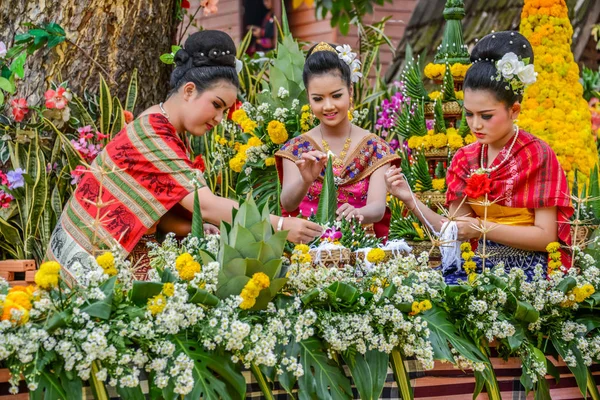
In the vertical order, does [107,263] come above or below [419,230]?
above

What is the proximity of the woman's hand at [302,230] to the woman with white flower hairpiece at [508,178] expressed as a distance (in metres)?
0.39

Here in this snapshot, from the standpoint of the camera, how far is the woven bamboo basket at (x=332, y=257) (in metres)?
2.89

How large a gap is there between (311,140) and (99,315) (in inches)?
81.0

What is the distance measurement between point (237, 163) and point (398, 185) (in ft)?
6.49

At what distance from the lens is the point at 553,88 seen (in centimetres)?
498

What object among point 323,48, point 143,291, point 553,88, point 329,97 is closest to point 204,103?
point 329,97

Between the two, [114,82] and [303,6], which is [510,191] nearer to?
[114,82]

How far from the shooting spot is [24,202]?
4449 mm

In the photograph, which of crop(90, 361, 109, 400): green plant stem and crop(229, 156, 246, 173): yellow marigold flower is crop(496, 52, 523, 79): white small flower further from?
crop(229, 156, 246, 173): yellow marigold flower

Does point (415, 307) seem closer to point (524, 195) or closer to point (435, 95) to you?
point (524, 195)

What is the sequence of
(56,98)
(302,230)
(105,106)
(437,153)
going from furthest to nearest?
(437,153) → (105,106) → (56,98) → (302,230)

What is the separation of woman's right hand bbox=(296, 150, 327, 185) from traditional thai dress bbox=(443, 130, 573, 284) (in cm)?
59

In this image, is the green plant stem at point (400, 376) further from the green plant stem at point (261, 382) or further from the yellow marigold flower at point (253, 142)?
the yellow marigold flower at point (253, 142)

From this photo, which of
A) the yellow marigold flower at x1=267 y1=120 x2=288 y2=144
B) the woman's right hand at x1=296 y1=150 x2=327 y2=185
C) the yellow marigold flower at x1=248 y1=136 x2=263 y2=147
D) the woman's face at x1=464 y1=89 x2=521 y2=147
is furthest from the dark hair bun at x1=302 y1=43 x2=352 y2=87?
the yellow marigold flower at x1=248 y1=136 x2=263 y2=147
